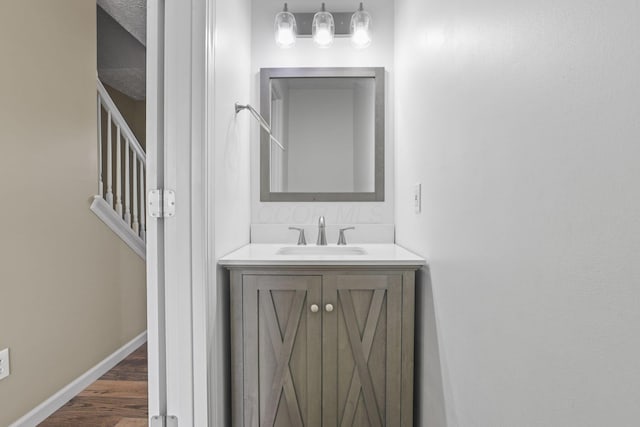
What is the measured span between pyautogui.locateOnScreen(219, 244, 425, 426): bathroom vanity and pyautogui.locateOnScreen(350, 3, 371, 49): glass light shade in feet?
4.19

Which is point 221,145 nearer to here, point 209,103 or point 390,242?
point 209,103

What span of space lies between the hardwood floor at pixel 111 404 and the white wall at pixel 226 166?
760 mm

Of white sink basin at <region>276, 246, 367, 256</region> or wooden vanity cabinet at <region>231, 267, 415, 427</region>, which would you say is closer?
wooden vanity cabinet at <region>231, 267, 415, 427</region>

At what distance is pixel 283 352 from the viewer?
1385mm

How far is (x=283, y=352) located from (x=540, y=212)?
42.1 inches

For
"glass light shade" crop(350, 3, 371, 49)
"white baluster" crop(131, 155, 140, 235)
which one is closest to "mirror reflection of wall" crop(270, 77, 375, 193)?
"glass light shade" crop(350, 3, 371, 49)

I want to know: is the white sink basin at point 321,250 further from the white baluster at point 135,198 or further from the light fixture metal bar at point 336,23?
the white baluster at point 135,198

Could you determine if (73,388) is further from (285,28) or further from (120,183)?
(285,28)

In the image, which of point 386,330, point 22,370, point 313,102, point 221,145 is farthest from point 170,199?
point 22,370

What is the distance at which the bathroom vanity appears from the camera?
1.38 m

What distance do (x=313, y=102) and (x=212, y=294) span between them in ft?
4.11

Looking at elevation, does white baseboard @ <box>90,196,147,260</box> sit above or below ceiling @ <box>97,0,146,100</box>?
below

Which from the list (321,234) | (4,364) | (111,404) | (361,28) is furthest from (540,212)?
(111,404)

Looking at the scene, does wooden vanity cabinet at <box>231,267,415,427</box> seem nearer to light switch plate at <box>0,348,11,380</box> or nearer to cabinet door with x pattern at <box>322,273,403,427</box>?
cabinet door with x pattern at <box>322,273,403,427</box>
